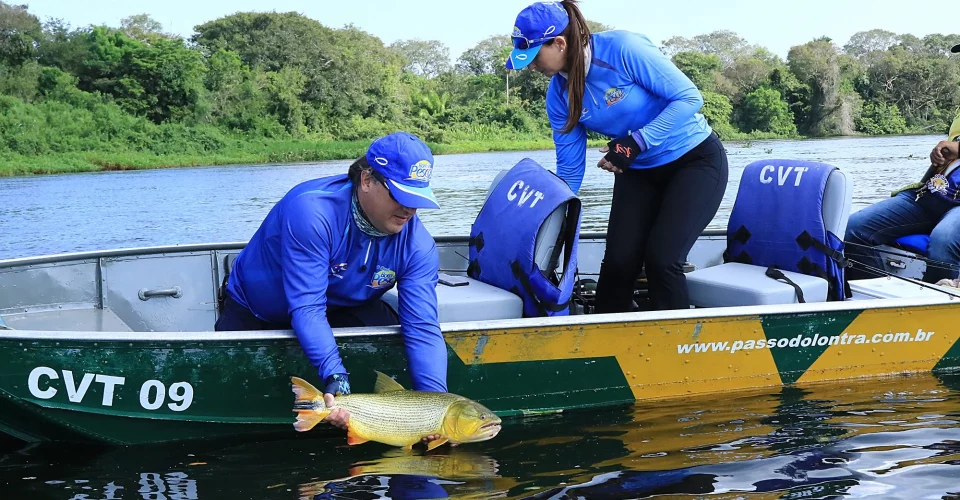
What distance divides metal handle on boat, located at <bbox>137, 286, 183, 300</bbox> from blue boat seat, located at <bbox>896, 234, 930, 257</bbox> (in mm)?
4844

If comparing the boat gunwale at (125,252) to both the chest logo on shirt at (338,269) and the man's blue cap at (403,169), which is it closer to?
the chest logo on shirt at (338,269)

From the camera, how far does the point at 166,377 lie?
4340 millimetres

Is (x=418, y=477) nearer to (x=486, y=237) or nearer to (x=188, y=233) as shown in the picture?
(x=486, y=237)

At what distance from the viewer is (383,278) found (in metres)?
4.35

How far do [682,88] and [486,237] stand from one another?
135 cm

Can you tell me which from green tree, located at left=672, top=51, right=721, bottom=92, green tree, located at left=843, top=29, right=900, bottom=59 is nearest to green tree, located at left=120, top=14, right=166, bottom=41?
green tree, located at left=672, top=51, right=721, bottom=92

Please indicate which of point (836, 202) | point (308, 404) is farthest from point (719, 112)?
point (308, 404)

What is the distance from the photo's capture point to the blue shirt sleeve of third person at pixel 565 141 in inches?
210

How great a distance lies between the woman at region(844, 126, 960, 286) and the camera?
6164 millimetres

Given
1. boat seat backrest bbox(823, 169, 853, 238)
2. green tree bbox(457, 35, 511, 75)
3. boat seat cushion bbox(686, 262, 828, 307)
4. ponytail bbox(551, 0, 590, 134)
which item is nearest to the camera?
ponytail bbox(551, 0, 590, 134)

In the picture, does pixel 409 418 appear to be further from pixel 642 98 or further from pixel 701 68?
pixel 701 68

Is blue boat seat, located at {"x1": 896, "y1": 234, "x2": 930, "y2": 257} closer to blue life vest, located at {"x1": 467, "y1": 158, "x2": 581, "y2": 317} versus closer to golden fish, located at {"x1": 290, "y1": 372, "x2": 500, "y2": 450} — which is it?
blue life vest, located at {"x1": 467, "y1": 158, "x2": 581, "y2": 317}

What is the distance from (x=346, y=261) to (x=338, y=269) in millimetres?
51

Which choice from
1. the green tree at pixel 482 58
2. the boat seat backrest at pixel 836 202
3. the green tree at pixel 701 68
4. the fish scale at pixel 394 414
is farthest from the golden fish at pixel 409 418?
the green tree at pixel 482 58
